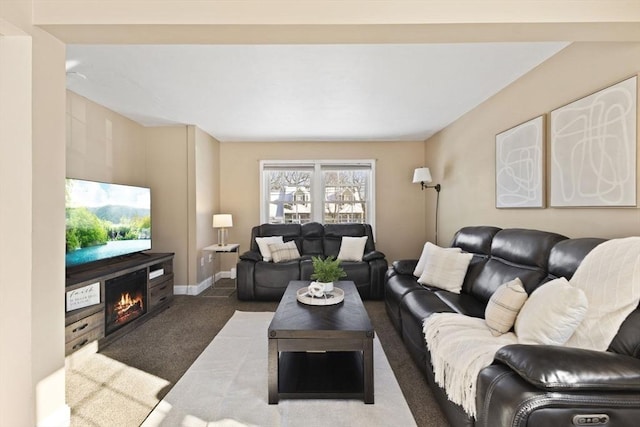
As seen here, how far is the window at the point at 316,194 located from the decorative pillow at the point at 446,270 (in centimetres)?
253

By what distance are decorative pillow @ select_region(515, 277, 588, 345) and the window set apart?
3.97 m

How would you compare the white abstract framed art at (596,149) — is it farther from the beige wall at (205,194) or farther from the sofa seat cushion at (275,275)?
the beige wall at (205,194)

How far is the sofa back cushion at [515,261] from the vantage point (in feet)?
7.19

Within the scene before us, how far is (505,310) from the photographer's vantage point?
1.89 m

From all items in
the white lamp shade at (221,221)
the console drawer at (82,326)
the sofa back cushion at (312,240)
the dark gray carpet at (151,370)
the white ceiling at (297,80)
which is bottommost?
the dark gray carpet at (151,370)

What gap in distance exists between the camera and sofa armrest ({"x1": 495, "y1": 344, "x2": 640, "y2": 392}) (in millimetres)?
1133

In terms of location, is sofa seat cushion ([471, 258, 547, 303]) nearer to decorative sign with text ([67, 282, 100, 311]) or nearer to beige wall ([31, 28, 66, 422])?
beige wall ([31, 28, 66, 422])

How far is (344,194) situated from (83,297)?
4.08 meters

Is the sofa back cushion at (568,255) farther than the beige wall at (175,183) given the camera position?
No

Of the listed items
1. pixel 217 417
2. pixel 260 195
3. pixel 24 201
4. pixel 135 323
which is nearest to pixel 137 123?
pixel 260 195

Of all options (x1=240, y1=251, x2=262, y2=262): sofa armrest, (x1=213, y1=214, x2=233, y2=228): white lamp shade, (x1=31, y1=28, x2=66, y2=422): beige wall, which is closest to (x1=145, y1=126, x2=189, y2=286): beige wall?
(x1=213, y1=214, x2=233, y2=228): white lamp shade

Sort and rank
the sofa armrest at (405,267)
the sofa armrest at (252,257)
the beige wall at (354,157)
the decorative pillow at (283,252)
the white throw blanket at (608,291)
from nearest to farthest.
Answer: the white throw blanket at (608,291) → the sofa armrest at (405,267) → the sofa armrest at (252,257) → the decorative pillow at (283,252) → the beige wall at (354,157)

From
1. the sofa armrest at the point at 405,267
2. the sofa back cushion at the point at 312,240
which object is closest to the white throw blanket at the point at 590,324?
the sofa armrest at the point at 405,267

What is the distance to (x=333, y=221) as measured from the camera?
A: 18.8 feet
